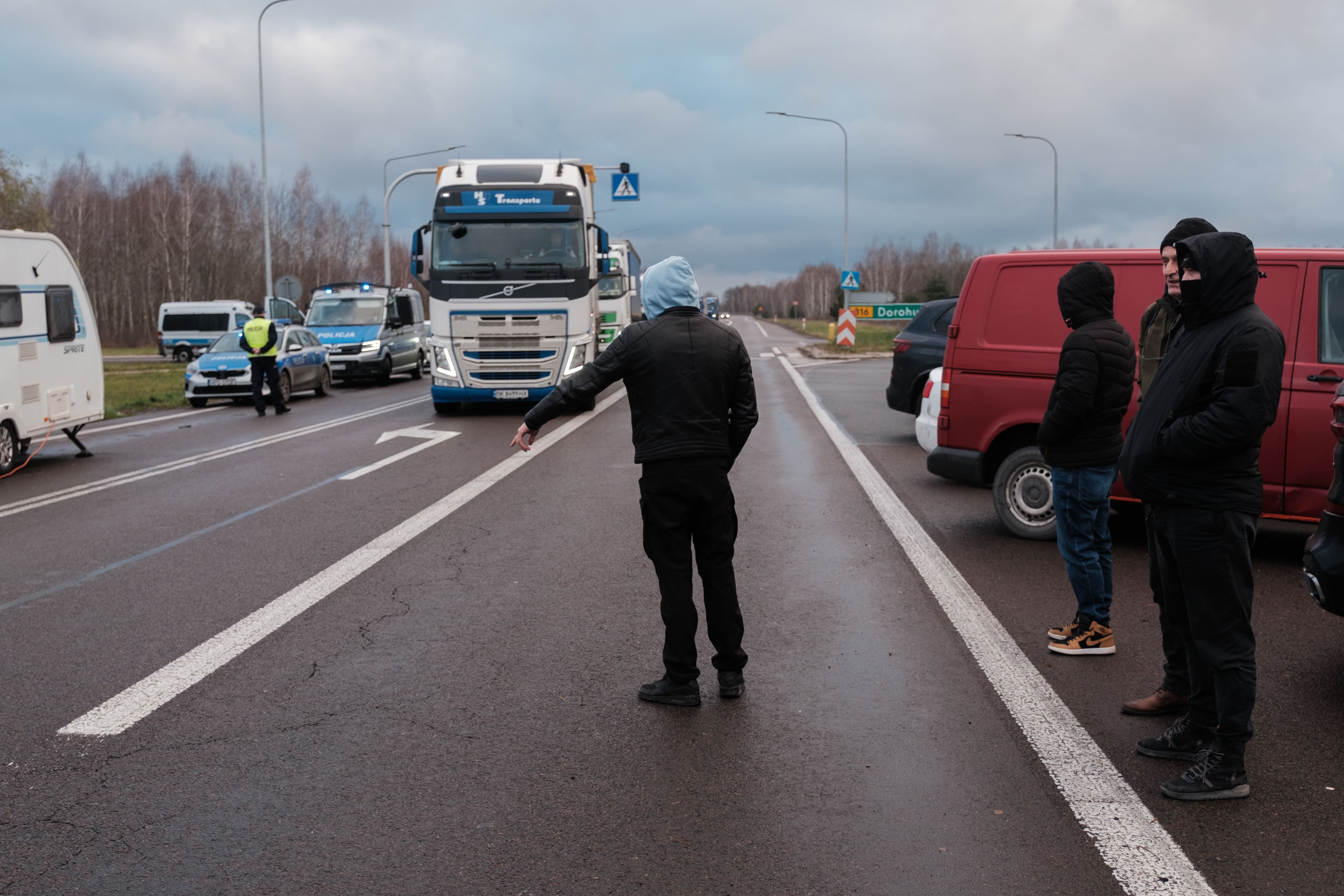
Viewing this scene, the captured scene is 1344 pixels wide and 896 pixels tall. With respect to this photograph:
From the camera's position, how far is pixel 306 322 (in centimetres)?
3047

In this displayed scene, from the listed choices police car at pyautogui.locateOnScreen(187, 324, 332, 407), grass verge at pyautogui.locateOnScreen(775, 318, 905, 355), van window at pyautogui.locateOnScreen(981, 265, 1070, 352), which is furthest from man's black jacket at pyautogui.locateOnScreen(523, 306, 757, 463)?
police car at pyautogui.locateOnScreen(187, 324, 332, 407)

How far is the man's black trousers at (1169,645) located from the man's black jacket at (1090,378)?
40.4 inches

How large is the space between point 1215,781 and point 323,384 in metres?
24.1

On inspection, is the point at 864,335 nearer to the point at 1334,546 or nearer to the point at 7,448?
the point at 7,448

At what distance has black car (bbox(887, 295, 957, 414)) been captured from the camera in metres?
14.9

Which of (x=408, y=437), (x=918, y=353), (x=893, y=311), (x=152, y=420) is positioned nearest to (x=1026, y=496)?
(x=918, y=353)

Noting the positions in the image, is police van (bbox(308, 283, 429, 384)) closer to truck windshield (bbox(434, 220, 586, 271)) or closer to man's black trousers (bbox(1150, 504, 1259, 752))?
truck windshield (bbox(434, 220, 586, 271))

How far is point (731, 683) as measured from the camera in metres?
5.17

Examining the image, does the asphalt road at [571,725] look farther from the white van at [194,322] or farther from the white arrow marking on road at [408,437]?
the white van at [194,322]

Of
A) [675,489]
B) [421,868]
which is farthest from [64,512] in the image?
[421,868]

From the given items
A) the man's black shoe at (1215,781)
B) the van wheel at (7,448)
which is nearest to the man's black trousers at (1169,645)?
the man's black shoe at (1215,781)

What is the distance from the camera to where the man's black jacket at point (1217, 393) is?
3.98 m

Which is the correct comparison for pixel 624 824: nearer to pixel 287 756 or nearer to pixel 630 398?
pixel 287 756

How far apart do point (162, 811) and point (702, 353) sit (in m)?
2.61
